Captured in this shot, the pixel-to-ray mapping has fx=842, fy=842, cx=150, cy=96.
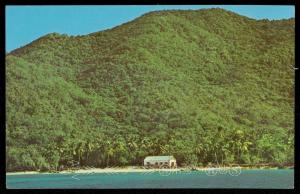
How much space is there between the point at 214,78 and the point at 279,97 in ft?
3.05

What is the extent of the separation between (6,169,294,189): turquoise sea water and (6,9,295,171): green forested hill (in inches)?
8.0

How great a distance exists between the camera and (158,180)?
10.3m

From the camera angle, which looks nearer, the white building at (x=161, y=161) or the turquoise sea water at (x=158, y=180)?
the turquoise sea water at (x=158, y=180)

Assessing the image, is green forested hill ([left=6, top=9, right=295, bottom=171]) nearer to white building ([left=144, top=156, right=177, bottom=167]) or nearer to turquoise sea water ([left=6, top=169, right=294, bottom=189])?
white building ([left=144, top=156, right=177, bottom=167])

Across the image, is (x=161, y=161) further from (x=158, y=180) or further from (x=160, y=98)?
(x=160, y=98)

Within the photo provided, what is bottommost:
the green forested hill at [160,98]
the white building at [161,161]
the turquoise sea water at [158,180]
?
the turquoise sea water at [158,180]

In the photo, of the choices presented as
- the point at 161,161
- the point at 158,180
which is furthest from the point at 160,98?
the point at 158,180

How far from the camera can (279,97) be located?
10547 millimetres

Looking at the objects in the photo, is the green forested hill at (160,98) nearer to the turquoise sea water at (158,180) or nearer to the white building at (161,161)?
the white building at (161,161)

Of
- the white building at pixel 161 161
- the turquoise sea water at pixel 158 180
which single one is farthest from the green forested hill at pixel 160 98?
the turquoise sea water at pixel 158 180

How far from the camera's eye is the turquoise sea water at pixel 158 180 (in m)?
10.1

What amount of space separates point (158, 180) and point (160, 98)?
105 centimetres

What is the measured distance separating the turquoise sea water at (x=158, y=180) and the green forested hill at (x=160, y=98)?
204 mm
